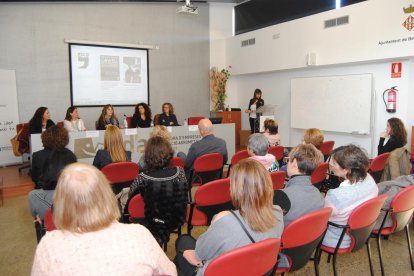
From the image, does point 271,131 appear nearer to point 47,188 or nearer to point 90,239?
point 47,188

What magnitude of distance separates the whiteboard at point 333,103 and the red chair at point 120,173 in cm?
520

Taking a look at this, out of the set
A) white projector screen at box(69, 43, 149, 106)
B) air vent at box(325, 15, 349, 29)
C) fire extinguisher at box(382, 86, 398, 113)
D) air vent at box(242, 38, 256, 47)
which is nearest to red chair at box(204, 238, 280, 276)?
fire extinguisher at box(382, 86, 398, 113)

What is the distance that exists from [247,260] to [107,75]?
7.35 meters

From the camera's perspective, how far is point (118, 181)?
10.6 ft

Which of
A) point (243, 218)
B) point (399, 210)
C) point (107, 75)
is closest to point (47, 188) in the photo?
point (243, 218)

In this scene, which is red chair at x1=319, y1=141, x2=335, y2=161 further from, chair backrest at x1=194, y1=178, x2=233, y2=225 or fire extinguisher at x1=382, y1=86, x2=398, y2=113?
chair backrest at x1=194, y1=178, x2=233, y2=225

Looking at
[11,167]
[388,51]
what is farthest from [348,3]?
[11,167]

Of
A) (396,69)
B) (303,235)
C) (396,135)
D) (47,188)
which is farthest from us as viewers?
(396,69)

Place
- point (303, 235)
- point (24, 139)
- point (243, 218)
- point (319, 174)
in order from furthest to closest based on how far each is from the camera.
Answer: point (24, 139), point (319, 174), point (303, 235), point (243, 218)

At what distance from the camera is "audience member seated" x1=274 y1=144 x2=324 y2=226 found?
2.14 meters

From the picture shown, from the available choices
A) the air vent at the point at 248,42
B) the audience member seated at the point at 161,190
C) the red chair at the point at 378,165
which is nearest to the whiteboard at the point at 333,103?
the air vent at the point at 248,42

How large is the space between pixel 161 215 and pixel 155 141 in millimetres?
569

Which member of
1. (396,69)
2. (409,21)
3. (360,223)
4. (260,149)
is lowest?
(360,223)

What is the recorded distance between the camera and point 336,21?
690 cm
